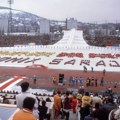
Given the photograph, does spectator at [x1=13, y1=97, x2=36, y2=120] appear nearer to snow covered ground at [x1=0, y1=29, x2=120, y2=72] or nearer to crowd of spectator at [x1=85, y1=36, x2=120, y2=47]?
snow covered ground at [x1=0, y1=29, x2=120, y2=72]

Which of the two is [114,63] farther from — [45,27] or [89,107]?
[45,27]

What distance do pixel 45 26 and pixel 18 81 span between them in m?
89.5

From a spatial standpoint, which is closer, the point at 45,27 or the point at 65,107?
the point at 65,107

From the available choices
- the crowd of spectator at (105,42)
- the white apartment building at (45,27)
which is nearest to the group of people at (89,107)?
the crowd of spectator at (105,42)

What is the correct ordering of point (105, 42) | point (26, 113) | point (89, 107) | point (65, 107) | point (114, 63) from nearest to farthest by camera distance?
point (26, 113)
point (89, 107)
point (65, 107)
point (114, 63)
point (105, 42)

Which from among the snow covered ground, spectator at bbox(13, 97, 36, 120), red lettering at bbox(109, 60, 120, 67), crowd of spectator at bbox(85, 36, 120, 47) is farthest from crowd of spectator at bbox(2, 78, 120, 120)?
crowd of spectator at bbox(85, 36, 120, 47)

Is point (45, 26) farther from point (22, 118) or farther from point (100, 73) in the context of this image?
point (22, 118)

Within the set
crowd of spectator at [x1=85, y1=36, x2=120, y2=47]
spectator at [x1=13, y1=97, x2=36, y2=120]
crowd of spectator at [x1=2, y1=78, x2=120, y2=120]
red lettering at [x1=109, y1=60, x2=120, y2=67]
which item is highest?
spectator at [x1=13, y1=97, x2=36, y2=120]

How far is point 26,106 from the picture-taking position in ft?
16.3

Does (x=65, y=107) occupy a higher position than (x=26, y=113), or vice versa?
(x=26, y=113)

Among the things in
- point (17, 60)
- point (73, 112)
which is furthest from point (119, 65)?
point (73, 112)

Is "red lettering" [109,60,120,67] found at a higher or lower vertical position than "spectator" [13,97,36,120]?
lower

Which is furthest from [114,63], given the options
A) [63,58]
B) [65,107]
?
[65,107]

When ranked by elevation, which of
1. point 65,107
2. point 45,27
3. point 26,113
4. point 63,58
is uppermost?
point 45,27
